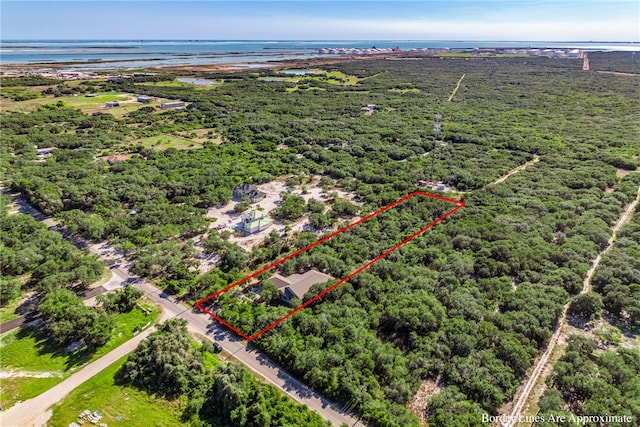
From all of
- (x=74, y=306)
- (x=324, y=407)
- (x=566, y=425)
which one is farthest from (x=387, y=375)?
(x=74, y=306)

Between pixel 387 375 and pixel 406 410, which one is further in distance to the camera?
pixel 387 375

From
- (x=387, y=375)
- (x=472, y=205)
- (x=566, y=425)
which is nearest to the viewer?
(x=566, y=425)

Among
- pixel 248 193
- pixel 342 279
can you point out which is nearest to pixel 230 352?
pixel 342 279

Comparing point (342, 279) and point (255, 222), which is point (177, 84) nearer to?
point (255, 222)

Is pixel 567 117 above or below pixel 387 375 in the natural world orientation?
above

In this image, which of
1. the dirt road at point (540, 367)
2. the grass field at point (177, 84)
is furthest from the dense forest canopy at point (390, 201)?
the grass field at point (177, 84)

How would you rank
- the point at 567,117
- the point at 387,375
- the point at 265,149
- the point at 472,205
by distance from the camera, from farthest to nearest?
the point at 567,117
the point at 265,149
the point at 472,205
the point at 387,375

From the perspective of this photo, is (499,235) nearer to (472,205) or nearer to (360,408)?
(472,205)
